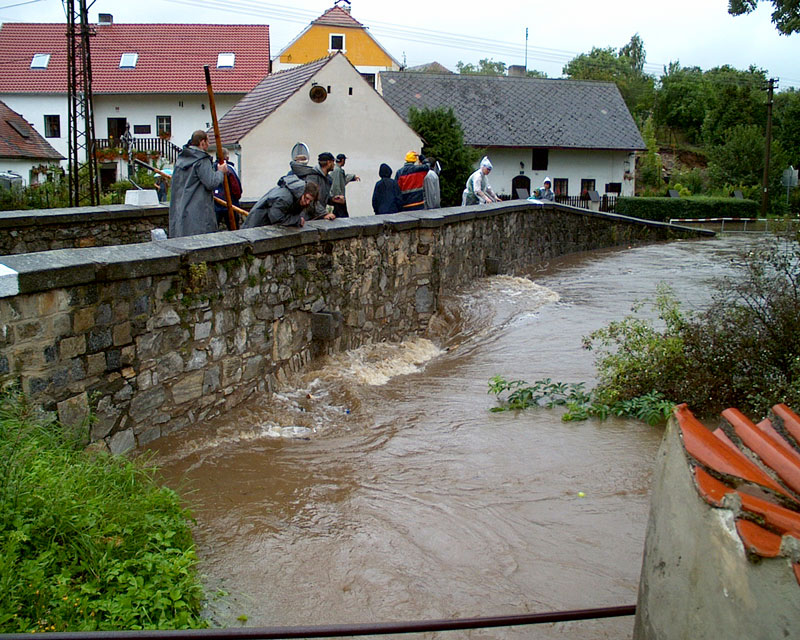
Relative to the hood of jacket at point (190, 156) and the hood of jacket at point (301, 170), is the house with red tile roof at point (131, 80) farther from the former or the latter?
the hood of jacket at point (190, 156)

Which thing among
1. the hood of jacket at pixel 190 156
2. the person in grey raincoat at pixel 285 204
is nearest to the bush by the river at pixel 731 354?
the person in grey raincoat at pixel 285 204

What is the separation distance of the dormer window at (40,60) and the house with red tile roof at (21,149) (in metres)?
5.03

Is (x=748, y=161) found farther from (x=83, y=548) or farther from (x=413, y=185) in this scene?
(x=83, y=548)

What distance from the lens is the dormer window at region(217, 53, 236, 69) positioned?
4453 cm

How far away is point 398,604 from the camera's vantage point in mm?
4094

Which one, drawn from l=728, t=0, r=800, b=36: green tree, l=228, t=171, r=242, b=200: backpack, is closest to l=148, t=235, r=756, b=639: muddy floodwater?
l=228, t=171, r=242, b=200: backpack

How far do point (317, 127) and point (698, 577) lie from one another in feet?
77.7

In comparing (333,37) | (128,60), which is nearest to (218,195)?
(128,60)

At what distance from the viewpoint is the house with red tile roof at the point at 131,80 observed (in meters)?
42.9

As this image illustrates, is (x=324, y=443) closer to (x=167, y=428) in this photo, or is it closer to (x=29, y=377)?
(x=167, y=428)

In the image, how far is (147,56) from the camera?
44906mm

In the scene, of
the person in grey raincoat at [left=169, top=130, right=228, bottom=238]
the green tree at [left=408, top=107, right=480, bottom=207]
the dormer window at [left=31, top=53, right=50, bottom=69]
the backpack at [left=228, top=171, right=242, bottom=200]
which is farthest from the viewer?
the dormer window at [left=31, top=53, right=50, bottom=69]

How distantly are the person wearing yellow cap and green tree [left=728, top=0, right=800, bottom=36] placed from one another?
16.1 ft

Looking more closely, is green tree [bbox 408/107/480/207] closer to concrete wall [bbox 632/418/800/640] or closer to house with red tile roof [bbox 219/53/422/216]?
house with red tile roof [bbox 219/53/422/216]
